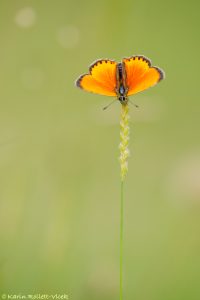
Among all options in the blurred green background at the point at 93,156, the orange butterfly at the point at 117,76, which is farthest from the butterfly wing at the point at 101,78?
the blurred green background at the point at 93,156

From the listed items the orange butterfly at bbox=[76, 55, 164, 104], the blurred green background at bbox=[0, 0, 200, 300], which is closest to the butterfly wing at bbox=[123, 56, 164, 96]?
the orange butterfly at bbox=[76, 55, 164, 104]

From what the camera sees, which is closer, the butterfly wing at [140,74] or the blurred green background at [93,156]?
the butterfly wing at [140,74]

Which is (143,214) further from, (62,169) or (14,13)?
(14,13)

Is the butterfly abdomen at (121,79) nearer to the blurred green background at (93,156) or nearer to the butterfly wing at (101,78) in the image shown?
the butterfly wing at (101,78)

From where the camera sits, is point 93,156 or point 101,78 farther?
point 93,156

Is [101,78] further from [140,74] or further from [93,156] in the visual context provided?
[93,156]

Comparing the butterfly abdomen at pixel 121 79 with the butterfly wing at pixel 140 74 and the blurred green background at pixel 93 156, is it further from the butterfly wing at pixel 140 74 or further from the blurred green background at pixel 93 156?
the blurred green background at pixel 93 156

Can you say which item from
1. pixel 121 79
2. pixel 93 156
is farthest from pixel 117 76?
pixel 93 156

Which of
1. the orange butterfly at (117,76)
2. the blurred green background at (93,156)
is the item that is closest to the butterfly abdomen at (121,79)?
the orange butterfly at (117,76)
